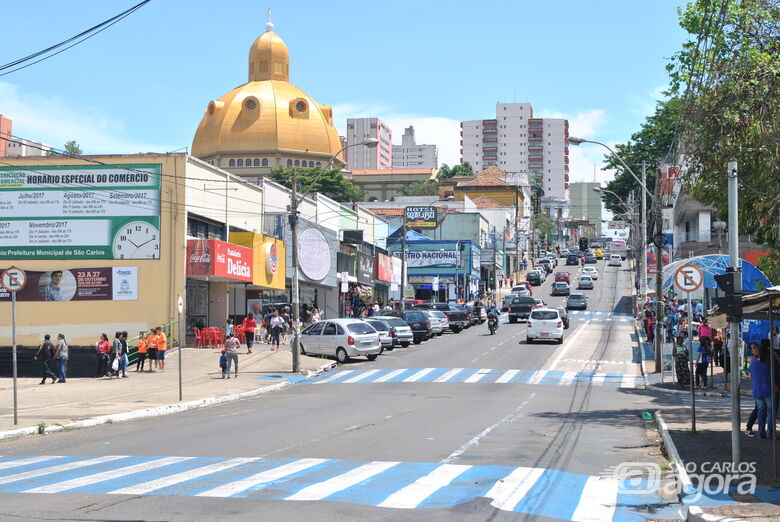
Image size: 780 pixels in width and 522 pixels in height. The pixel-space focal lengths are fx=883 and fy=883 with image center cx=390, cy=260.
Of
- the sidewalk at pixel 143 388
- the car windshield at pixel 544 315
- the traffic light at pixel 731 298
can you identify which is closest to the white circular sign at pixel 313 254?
the sidewalk at pixel 143 388

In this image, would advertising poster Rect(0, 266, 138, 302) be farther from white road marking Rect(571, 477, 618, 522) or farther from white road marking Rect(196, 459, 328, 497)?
white road marking Rect(571, 477, 618, 522)

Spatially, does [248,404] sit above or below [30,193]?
below

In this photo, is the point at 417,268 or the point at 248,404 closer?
the point at 248,404

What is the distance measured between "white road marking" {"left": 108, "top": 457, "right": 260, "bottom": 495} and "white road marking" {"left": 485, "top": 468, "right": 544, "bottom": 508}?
3873 millimetres

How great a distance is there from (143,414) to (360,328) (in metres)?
16.0

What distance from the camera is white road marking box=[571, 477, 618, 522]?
31.4 ft

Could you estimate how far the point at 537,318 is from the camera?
4262cm

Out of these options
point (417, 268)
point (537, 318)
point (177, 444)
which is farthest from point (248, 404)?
point (417, 268)

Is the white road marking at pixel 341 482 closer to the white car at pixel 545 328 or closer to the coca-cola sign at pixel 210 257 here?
the coca-cola sign at pixel 210 257

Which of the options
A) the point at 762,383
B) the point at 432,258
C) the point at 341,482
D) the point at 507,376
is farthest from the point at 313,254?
the point at 341,482

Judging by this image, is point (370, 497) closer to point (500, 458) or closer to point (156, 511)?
point (156, 511)

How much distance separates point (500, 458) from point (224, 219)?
30.8 meters

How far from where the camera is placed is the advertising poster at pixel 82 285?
38.2 m

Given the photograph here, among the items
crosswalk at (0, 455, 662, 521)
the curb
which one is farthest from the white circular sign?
crosswalk at (0, 455, 662, 521)
